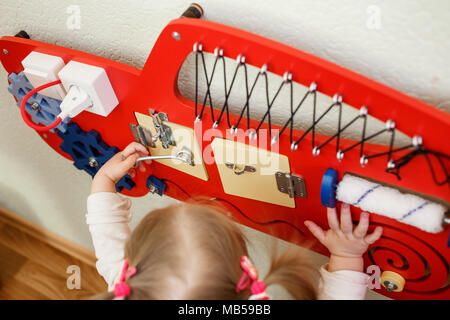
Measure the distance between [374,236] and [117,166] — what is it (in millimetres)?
389

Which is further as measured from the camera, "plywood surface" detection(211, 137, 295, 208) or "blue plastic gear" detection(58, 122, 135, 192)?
"blue plastic gear" detection(58, 122, 135, 192)

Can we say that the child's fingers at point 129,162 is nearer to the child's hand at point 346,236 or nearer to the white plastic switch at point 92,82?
the white plastic switch at point 92,82

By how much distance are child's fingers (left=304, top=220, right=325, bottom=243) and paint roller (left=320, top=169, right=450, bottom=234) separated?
0.07 meters

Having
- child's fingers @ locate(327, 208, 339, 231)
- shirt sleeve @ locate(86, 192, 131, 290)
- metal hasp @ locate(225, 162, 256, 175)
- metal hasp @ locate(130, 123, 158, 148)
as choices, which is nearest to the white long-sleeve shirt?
shirt sleeve @ locate(86, 192, 131, 290)

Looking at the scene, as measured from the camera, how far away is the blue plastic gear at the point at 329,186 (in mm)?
438

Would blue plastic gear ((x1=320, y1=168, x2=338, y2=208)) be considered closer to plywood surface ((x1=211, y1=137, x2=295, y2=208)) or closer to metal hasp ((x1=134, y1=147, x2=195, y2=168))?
plywood surface ((x1=211, y1=137, x2=295, y2=208))

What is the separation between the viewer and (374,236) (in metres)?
0.47

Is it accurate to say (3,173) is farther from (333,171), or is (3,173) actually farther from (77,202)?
(333,171)

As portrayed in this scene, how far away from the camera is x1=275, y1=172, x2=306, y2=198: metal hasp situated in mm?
484

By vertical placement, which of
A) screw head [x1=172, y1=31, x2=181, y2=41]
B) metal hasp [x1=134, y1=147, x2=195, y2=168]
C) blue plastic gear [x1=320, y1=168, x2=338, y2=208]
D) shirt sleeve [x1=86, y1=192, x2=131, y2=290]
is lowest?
shirt sleeve [x1=86, y1=192, x2=131, y2=290]

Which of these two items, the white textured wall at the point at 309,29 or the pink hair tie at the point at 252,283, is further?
the pink hair tie at the point at 252,283

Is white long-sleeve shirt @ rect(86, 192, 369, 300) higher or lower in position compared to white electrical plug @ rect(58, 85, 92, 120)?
lower

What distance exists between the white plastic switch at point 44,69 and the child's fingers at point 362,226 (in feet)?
1.43

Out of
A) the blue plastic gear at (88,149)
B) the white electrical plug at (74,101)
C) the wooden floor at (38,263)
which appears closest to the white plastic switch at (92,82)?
the white electrical plug at (74,101)
